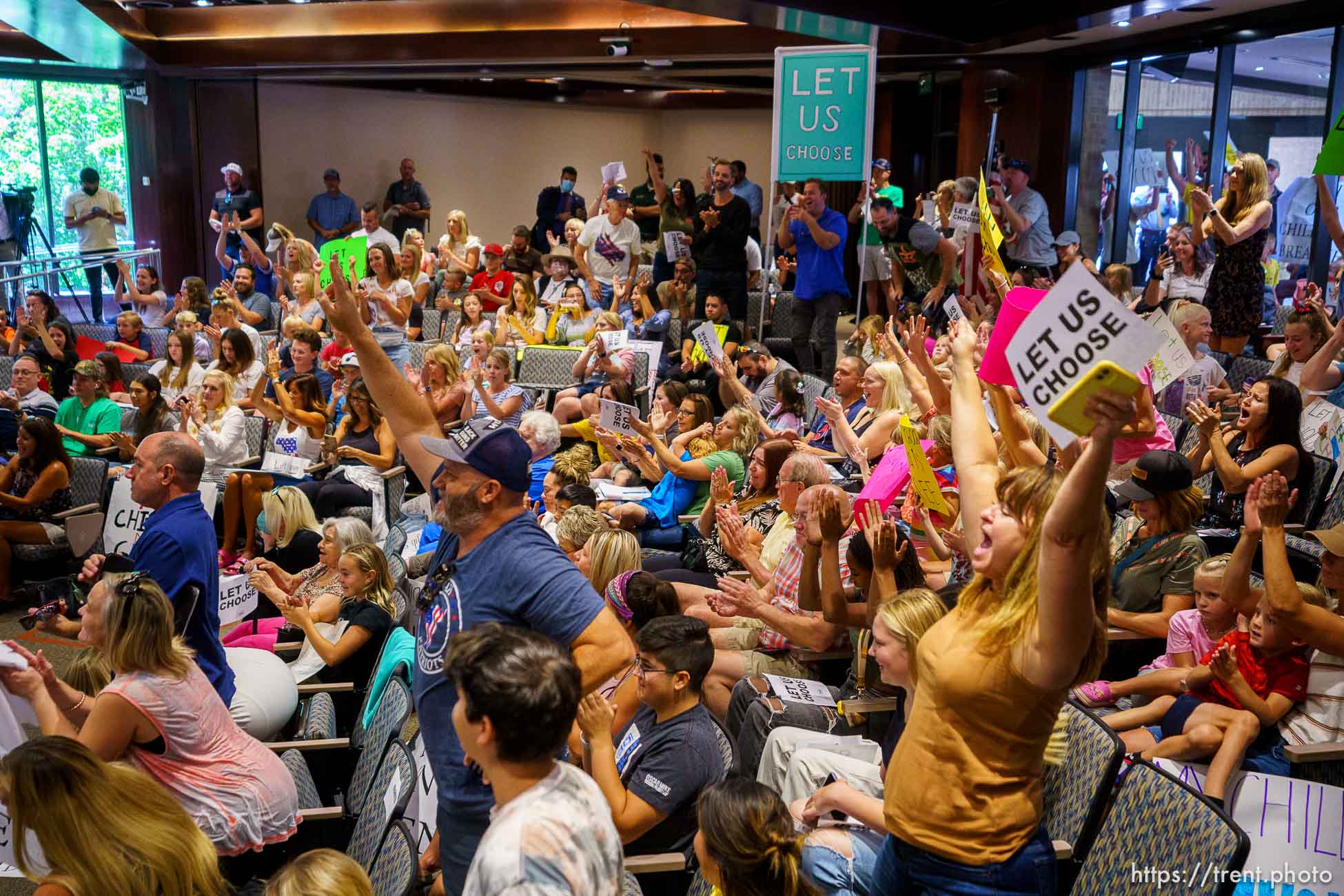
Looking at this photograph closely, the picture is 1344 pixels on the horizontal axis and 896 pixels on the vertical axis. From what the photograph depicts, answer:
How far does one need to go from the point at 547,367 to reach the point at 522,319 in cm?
107

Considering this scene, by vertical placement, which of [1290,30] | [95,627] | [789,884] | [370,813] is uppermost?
[1290,30]

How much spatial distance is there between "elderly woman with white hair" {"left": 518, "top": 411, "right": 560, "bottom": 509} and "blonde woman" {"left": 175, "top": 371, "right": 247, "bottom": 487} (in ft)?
5.91

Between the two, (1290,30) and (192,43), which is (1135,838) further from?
(192,43)

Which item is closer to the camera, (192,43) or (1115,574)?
(1115,574)

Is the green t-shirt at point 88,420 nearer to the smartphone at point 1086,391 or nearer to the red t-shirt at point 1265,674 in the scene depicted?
the red t-shirt at point 1265,674

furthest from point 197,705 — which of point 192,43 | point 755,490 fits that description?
point 192,43

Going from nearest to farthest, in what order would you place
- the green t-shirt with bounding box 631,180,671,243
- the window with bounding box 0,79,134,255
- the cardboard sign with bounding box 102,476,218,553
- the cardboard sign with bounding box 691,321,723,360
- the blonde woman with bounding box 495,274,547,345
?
the cardboard sign with bounding box 102,476,218,553 → the cardboard sign with bounding box 691,321,723,360 → the blonde woman with bounding box 495,274,547,345 → the green t-shirt with bounding box 631,180,671,243 → the window with bounding box 0,79,134,255

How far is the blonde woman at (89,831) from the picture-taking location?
241 centimetres

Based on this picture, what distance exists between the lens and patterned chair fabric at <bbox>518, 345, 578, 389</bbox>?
29.0ft

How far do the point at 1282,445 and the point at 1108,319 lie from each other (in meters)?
3.41

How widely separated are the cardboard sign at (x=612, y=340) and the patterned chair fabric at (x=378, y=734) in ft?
15.8

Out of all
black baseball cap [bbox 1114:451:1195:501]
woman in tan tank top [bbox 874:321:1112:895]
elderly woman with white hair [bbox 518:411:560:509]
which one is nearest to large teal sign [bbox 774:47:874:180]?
elderly woman with white hair [bbox 518:411:560:509]

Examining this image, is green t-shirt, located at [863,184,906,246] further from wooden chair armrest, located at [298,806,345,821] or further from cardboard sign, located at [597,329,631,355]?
wooden chair armrest, located at [298,806,345,821]

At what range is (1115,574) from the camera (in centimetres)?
407
